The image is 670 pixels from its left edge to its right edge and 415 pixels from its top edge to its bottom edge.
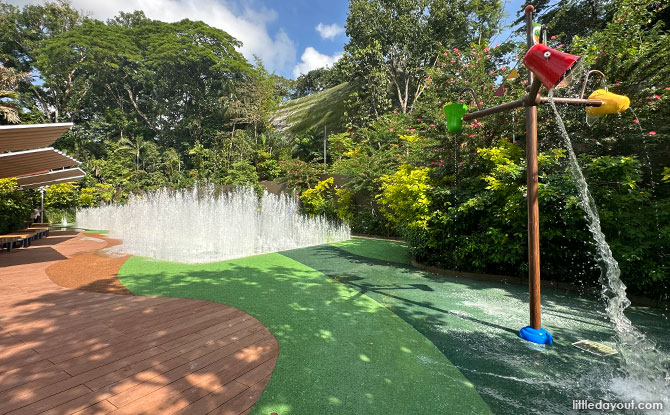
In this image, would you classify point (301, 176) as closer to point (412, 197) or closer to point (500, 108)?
point (412, 197)

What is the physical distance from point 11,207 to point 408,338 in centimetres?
1404

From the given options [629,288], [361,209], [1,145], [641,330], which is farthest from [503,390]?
[361,209]

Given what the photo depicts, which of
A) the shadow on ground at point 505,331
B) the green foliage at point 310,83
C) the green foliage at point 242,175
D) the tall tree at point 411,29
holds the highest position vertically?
the green foliage at point 310,83

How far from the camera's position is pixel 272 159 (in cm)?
2283

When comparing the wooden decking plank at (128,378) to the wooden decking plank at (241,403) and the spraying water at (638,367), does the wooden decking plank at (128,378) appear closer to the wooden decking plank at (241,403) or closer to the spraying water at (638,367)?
the wooden decking plank at (241,403)

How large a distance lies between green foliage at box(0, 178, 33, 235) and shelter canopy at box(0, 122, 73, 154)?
19.3 ft

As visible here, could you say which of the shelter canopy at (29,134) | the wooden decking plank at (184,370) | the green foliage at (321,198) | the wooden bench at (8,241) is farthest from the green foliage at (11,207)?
the wooden decking plank at (184,370)

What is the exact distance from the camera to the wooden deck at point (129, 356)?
6.29ft

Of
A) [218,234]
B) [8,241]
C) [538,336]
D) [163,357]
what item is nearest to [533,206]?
[538,336]

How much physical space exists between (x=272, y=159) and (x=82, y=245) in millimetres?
14661

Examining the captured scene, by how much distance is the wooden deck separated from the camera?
1.92m

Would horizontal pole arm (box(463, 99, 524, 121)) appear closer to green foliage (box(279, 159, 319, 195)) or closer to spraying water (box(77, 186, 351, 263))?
spraying water (box(77, 186, 351, 263))

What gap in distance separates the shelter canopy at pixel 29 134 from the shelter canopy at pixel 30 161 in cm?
25

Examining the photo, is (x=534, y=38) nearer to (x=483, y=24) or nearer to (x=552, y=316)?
(x=552, y=316)
